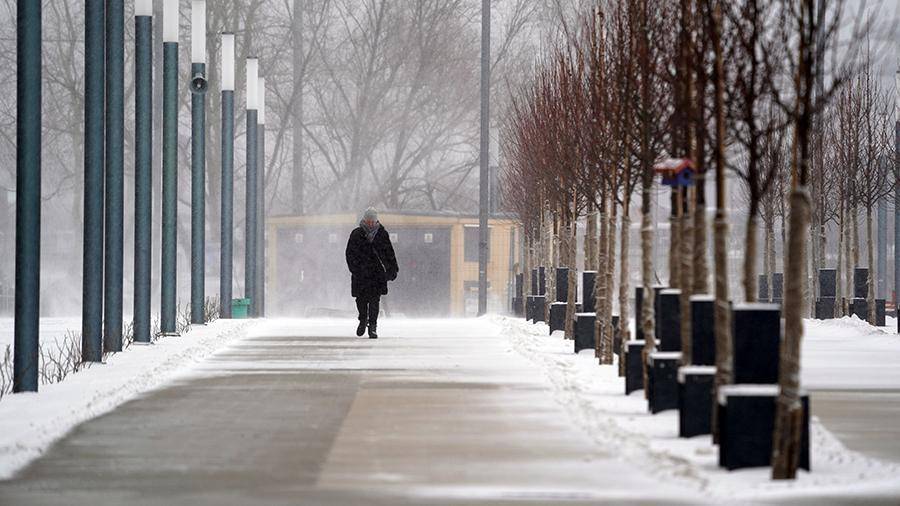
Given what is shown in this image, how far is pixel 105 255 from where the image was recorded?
2212cm

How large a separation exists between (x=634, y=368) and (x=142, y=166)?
402 inches

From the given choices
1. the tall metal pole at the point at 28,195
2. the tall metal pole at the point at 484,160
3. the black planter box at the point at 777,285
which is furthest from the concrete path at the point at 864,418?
the black planter box at the point at 777,285

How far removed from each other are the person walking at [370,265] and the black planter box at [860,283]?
47.8ft

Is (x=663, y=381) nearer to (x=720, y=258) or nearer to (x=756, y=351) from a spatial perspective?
(x=720, y=258)

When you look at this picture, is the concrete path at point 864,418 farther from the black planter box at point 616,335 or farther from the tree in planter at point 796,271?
the black planter box at point 616,335

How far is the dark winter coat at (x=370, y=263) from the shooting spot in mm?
26688

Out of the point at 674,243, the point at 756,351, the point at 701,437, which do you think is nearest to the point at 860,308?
the point at 674,243

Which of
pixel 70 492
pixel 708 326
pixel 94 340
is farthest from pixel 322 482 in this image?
pixel 94 340

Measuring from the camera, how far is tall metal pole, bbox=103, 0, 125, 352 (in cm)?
2169

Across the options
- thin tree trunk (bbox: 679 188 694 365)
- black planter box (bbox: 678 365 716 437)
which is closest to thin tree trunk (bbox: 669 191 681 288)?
thin tree trunk (bbox: 679 188 694 365)

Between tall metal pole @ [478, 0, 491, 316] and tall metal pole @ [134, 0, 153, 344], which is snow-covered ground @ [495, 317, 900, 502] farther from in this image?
tall metal pole @ [478, 0, 491, 316]

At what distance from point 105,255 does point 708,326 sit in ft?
35.2

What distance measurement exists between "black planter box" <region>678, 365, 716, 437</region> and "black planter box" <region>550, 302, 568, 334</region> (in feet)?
50.0

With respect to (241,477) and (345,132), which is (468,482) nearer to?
(241,477)
